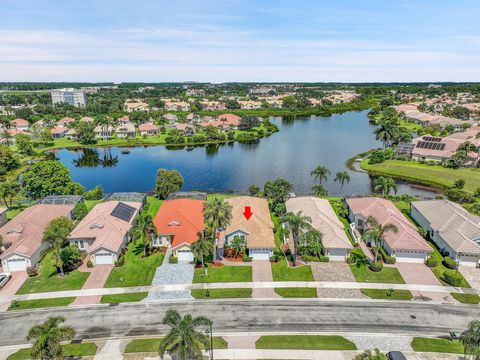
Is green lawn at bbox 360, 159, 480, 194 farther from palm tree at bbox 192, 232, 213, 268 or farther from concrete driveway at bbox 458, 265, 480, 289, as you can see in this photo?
palm tree at bbox 192, 232, 213, 268

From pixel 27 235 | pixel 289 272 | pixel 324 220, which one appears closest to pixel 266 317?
pixel 289 272

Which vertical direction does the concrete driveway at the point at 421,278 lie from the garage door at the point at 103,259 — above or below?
below

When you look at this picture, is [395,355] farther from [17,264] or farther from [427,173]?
[427,173]

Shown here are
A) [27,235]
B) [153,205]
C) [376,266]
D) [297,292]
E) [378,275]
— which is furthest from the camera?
[153,205]

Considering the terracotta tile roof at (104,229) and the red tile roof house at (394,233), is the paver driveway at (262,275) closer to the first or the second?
the red tile roof house at (394,233)

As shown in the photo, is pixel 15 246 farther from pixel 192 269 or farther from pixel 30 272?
pixel 192 269

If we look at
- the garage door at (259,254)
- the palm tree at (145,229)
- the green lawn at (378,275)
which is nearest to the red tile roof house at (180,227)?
the palm tree at (145,229)

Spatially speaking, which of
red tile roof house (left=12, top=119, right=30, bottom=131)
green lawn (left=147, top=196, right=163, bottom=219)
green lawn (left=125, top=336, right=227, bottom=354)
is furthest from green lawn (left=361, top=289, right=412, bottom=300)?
red tile roof house (left=12, top=119, right=30, bottom=131)
